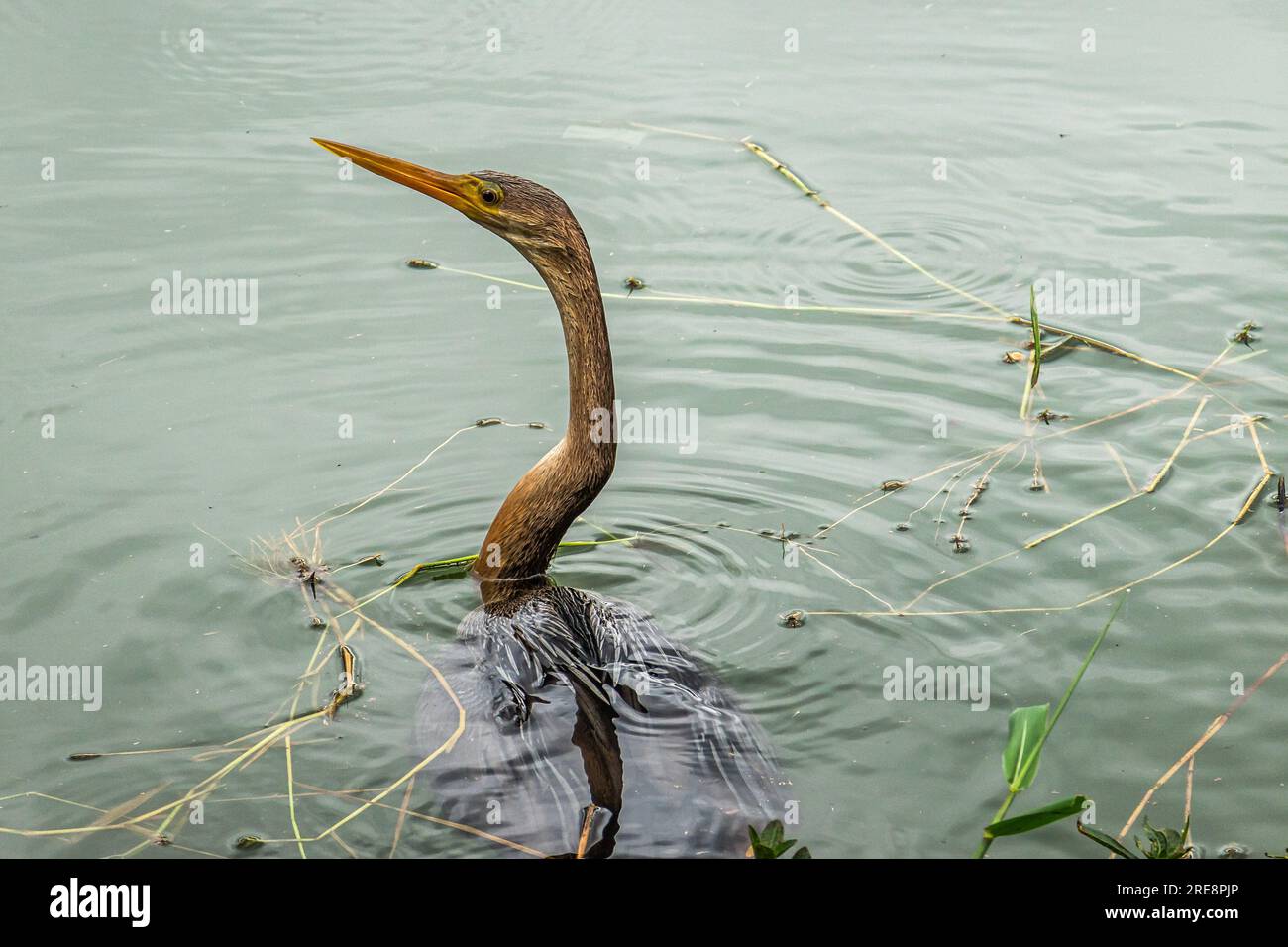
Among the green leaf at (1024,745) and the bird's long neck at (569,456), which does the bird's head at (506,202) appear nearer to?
the bird's long neck at (569,456)

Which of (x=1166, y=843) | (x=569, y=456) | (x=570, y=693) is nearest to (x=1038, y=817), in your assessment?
(x=1166, y=843)

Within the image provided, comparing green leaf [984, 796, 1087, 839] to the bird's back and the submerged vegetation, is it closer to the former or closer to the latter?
the submerged vegetation

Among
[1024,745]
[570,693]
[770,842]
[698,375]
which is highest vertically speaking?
[698,375]

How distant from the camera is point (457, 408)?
6176 millimetres

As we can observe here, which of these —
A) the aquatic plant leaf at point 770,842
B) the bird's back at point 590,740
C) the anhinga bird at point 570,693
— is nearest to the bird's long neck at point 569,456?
the anhinga bird at point 570,693

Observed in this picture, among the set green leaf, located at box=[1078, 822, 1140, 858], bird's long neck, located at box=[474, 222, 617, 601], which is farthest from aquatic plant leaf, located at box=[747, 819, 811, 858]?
bird's long neck, located at box=[474, 222, 617, 601]

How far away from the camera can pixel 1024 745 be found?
10.5 ft

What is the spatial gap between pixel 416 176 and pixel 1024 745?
8.25ft

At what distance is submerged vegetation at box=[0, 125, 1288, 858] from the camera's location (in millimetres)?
3842

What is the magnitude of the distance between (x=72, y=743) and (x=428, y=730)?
1109 millimetres

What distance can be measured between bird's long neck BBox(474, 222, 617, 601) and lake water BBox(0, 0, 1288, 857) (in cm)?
29

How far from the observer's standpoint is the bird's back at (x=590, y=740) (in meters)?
3.56

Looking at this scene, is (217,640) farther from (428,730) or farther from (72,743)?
(428,730)

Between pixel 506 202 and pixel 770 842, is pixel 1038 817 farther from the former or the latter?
pixel 506 202
